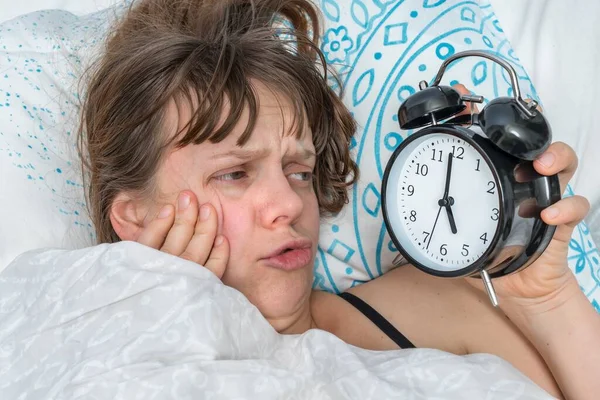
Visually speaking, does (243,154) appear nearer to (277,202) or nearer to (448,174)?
(277,202)


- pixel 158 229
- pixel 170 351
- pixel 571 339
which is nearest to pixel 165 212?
pixel 158 229

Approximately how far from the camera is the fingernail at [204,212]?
51.0 inches

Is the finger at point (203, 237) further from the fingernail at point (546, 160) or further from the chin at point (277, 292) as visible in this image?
the fingernail at point (546, 160)

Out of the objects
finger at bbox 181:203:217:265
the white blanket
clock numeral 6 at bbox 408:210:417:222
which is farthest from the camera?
finger at bbox 181:203:217:265

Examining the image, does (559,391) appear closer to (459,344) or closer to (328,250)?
(459,344)

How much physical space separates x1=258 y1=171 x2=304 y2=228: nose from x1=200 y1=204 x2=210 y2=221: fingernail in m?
0.09

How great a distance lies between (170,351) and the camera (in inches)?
40.9

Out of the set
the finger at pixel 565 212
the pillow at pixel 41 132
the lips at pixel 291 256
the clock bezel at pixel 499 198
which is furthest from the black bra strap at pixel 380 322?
the pillow at pixel 41 132

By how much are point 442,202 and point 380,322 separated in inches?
17.9

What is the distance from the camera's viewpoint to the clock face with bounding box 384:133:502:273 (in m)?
1.08

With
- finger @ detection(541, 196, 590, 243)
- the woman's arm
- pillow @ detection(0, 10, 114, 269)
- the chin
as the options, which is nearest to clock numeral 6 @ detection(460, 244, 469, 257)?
finger @ detection(541, 196, 590, 243)

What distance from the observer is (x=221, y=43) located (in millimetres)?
1430

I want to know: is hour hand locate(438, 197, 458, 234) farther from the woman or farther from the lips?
the lips

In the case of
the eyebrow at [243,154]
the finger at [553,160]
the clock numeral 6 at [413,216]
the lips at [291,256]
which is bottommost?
the lips at [291,256]
